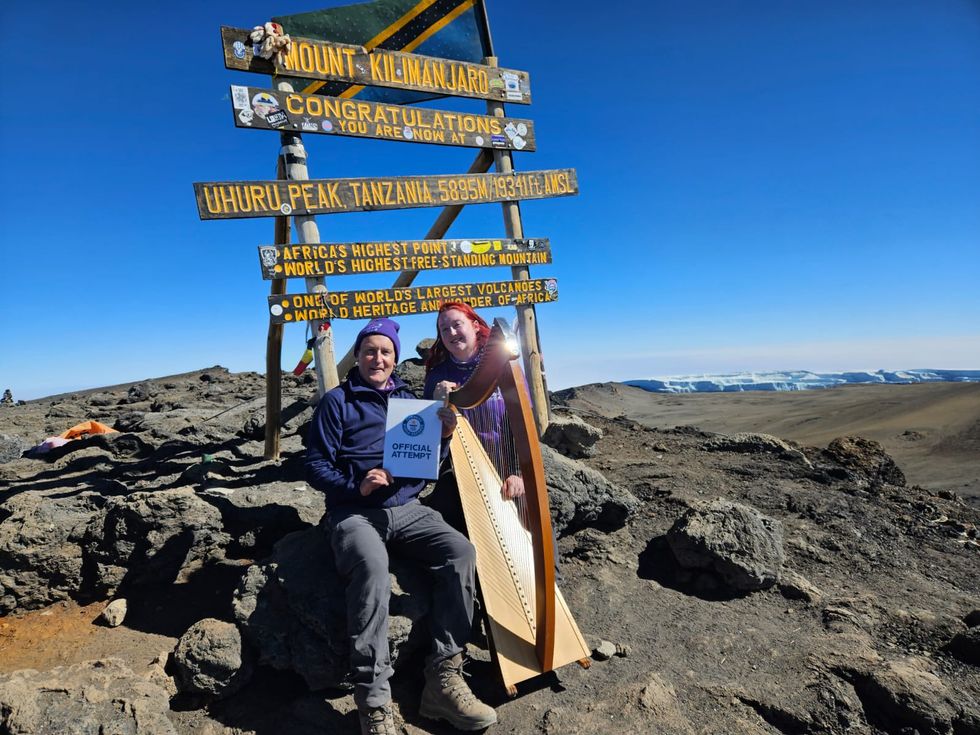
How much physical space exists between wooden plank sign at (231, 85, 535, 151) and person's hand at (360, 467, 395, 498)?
10.2 feet

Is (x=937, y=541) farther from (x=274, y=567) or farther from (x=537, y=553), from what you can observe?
(x=274, y=567)

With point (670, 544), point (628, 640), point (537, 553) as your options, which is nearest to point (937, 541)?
point (670, 544)

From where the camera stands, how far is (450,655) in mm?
2520

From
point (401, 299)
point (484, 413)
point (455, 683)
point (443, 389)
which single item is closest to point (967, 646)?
point (455, 683)

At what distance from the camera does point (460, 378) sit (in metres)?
3.38

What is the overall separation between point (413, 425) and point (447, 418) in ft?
0.59

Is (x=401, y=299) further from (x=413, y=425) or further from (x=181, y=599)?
(x=181, y=599)

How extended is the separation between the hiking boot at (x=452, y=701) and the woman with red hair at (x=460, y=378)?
0.83 metres

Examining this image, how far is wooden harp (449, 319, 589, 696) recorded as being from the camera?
2.09 m

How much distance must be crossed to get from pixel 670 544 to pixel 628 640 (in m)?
0.91

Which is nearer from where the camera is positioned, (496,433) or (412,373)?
(496,433)

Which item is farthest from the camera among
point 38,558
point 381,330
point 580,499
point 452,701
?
point 580,499

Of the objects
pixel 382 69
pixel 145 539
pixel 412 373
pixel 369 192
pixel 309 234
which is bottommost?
pixel 145 539

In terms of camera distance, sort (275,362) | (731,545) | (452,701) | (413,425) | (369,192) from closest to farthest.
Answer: (452,701)
(413,425)
(731,545)
(369,192)
(275,362)
